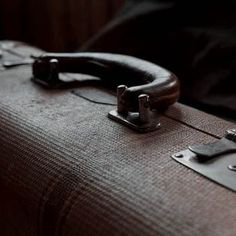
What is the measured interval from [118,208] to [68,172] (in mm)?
122

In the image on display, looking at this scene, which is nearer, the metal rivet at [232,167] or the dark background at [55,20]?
the metal rivet at [232,167]

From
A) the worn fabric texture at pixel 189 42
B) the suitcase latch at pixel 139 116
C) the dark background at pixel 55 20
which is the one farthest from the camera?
the dark background at pixel 55 20

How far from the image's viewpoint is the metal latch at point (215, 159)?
2.10 ft

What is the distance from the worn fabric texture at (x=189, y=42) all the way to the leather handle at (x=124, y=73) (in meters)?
0.20

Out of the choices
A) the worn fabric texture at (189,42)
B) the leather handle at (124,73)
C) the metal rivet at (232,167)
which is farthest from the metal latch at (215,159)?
the worn fabric texture at (189,42)

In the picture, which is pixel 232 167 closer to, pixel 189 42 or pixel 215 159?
pixel 215 159

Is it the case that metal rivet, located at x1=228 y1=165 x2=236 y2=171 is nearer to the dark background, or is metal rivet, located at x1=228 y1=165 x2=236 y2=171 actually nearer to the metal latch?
the metal latch

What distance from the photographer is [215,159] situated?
0.68m

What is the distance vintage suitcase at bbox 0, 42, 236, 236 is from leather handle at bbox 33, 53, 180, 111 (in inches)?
1.5

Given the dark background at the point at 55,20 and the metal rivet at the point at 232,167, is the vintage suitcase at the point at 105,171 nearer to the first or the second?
the metal rivet at the point at 232,167

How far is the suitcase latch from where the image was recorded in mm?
769

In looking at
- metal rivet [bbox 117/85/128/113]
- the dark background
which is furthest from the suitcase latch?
the dark background

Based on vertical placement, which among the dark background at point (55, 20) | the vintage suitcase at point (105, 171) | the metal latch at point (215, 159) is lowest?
the dark background at point (55, 20)

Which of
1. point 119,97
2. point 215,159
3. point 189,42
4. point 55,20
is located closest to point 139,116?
point 119,97
